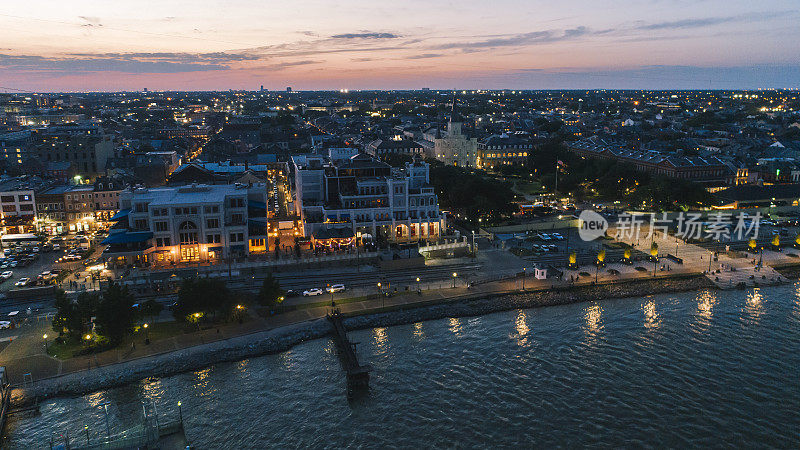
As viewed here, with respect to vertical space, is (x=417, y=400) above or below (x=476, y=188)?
below

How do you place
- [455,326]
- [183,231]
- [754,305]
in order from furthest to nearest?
[183,231] < [754,305] < [455,326]

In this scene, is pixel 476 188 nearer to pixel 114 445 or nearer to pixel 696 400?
pixel 696 400

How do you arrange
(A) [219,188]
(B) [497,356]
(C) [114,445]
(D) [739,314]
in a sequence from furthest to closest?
(A) [219,188]
(D) [739,314]
(B) [497,356]
(C) [114,445]

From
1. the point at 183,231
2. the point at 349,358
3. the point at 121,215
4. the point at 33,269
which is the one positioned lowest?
the point at 349,358

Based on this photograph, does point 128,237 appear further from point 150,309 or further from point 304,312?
point 304,312

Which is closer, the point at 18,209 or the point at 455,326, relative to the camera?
the point at 455,326

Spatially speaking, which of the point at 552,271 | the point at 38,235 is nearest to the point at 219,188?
the point at 38,235

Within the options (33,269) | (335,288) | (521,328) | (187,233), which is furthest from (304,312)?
(33,269)

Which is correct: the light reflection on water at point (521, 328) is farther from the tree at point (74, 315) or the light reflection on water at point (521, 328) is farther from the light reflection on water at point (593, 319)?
the tree at point (74, 315)

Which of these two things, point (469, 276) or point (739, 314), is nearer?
point (739, 314)
